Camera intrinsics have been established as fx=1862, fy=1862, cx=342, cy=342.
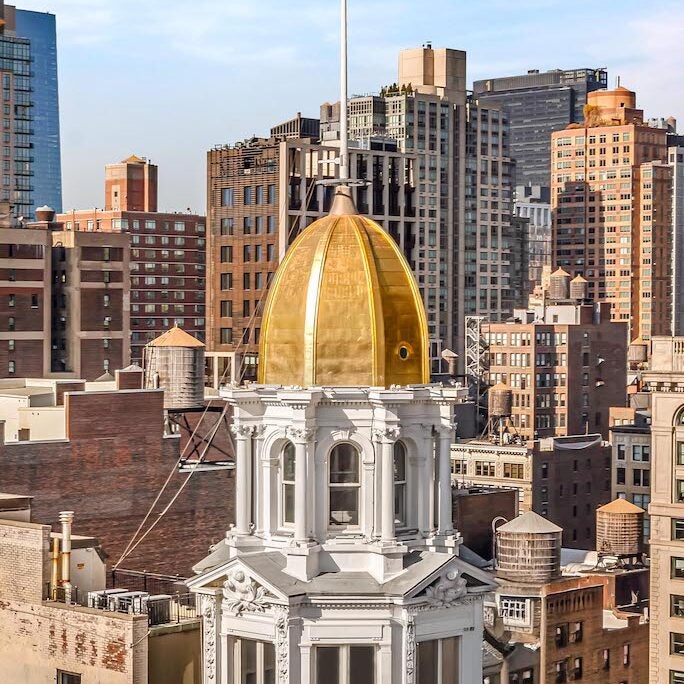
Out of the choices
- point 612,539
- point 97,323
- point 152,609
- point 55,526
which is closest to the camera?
point 152,609

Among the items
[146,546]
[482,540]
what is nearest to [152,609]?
[146,546]

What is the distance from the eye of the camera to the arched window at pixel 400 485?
37625 mm

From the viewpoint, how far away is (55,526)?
6312 cm

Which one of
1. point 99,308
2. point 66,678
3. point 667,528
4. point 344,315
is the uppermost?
point 344,315

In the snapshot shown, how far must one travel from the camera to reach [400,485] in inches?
1483

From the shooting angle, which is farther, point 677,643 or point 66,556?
point 677,643

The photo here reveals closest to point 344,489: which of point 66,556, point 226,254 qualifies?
point 66,556

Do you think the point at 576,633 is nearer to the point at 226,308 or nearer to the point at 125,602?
the point at 125,602

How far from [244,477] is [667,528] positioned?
315 feet

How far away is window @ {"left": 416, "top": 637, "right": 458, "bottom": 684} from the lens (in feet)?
123

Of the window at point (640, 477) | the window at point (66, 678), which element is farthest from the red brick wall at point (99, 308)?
the window at point (66, 678)

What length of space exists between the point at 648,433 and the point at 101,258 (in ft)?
192

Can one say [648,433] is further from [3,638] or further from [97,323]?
[3,638]

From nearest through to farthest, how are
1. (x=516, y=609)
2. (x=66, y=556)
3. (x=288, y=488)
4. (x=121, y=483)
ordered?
(x=288, y=488), (x=66, y=556), (x=121, y=483), (x=516, y=609)
